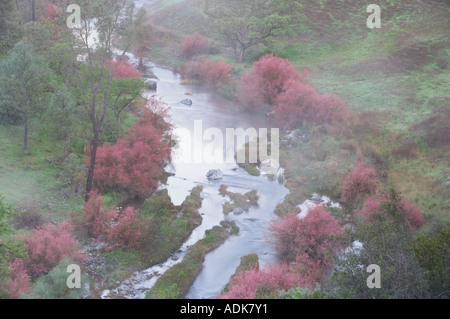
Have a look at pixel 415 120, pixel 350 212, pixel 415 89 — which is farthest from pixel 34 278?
pixel 415 89

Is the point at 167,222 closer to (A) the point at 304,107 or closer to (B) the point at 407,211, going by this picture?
(B) the point at 407,211

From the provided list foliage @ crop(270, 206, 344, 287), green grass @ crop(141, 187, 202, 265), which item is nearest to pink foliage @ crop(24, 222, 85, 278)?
green grass @ crop(141, 187, 202, 265)

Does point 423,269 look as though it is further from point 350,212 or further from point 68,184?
point 68,184

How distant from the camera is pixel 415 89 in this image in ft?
149

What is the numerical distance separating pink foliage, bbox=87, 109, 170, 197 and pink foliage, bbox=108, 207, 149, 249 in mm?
4740

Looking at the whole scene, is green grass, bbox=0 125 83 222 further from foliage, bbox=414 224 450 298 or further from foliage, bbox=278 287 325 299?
foliage, bbox=414 224 450 298

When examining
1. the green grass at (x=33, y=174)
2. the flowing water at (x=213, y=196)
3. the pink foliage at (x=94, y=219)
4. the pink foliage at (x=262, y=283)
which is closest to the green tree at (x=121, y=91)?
the green grass at (x=33, y=174)

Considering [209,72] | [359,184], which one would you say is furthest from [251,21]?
[359,184]

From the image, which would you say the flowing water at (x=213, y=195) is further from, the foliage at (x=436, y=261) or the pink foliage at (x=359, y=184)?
the foliage at (x=436, y=261)

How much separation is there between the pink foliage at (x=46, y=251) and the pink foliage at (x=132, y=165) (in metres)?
7.58

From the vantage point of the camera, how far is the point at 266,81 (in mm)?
46250

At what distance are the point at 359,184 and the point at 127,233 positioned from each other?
1606cm

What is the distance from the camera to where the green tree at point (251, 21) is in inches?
2333
